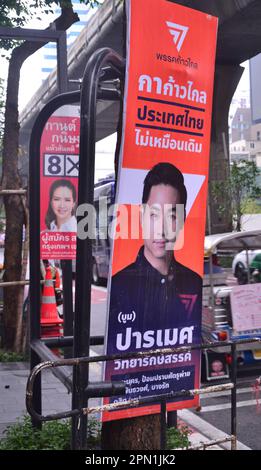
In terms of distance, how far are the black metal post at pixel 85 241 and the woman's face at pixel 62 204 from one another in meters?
4.21

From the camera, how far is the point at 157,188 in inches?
134

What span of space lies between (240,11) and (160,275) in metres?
14.9

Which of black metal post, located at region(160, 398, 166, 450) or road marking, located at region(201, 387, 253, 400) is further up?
black metal post, located at region(160, 398, 166, 450)

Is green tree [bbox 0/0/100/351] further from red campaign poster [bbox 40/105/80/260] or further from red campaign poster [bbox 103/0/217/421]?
red campaign poster [bbox 103/0/217/421]

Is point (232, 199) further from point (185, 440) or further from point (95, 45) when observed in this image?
point (185, 440)

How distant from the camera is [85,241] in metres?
3.04

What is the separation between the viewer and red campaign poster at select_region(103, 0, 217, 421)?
323 centimetres

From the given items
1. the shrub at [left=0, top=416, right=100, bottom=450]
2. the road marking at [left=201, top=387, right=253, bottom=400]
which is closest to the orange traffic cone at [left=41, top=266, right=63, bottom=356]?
the road marking at [left=201, top=387, right=253, bottom=400]

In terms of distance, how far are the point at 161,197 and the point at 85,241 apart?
590mm

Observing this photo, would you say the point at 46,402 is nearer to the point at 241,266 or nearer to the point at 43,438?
the point at 43,438

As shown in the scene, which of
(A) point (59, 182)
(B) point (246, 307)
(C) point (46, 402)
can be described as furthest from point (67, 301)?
(B) point (246, 307)

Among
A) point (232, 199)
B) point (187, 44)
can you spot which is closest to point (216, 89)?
point (232, 199)

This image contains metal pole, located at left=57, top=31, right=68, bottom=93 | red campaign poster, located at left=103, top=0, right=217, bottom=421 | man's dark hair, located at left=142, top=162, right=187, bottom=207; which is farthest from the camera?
metal pole, located at left=57, top=31, right=68, bottom=93

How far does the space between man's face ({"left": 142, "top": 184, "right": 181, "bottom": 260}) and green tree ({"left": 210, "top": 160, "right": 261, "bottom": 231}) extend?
63.5 feet
